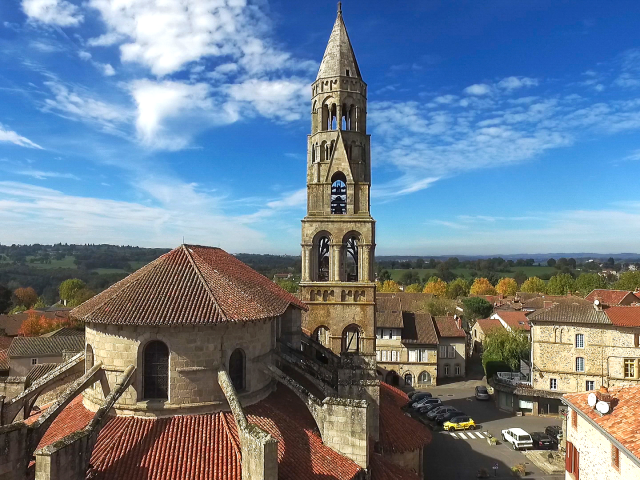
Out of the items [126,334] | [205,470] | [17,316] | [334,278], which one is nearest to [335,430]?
[205,470]

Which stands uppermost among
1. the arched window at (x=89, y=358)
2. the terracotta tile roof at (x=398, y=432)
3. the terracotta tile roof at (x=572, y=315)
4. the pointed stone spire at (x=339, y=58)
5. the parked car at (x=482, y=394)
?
the pointed stone spire at (x=339, y=58)

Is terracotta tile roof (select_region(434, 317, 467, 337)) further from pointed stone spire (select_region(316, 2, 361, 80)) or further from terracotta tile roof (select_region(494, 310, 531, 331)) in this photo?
pointed stone spire (select_region(316, 2, 361, 80))

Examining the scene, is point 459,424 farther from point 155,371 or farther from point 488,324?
point 488,324

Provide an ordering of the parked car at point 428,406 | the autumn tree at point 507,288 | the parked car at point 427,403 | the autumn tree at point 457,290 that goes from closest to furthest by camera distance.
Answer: the parked car at point 428,406
the parked car at point 427,403
the autumn tree at point 457,290
the autumn tree at point 507,288

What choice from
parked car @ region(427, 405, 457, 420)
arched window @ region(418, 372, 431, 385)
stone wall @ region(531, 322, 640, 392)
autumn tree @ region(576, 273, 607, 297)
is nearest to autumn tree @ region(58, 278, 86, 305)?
arched window @ region(418, 372, 431, 385)

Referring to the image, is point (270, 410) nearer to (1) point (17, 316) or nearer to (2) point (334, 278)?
(2) point (334, 278)

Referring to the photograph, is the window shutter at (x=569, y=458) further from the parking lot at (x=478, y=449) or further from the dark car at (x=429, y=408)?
the dark car at (x=429, y=408)

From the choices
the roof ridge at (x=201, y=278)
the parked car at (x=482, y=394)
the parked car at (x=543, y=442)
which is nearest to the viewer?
the roof ridge at (x=201, y=278)

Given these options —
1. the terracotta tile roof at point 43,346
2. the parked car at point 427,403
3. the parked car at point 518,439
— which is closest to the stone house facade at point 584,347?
the parked car at point 518,439
